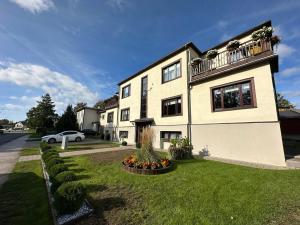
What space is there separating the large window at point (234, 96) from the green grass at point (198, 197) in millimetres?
4251

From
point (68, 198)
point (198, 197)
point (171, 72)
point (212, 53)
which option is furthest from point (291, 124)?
point (68, 198)

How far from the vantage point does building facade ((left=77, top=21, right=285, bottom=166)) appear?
839 centimetres

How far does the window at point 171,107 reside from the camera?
13484 millimetres

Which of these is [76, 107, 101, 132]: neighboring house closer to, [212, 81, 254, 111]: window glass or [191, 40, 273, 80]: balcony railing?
[191, 40, 273, 80]: balcony railing

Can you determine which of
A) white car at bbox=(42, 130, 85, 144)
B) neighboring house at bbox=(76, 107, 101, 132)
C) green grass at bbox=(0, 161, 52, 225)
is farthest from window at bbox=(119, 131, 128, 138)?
neighboring house at bbox=(76, 107, 101, 132)

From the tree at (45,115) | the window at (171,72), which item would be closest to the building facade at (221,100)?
the window at (171,72)

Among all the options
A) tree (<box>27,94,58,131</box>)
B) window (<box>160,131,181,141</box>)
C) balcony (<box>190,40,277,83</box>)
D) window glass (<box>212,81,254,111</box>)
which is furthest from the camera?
tree (<box>27,94,58,131</box>)

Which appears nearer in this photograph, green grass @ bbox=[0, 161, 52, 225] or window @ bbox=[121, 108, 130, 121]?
green grass @ bbox=[0, 161, 52, 225]

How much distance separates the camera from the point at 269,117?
26.9ft

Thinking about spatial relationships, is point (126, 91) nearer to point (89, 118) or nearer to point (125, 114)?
point (125, 114)

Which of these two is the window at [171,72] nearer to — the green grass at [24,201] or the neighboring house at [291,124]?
the green grass at [24,201]

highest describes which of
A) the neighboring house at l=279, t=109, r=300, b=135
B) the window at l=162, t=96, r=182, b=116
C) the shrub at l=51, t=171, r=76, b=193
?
the window at l=162, t=96, r=182, b=116

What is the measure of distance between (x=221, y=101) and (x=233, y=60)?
310 cm

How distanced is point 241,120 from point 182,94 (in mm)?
5208
